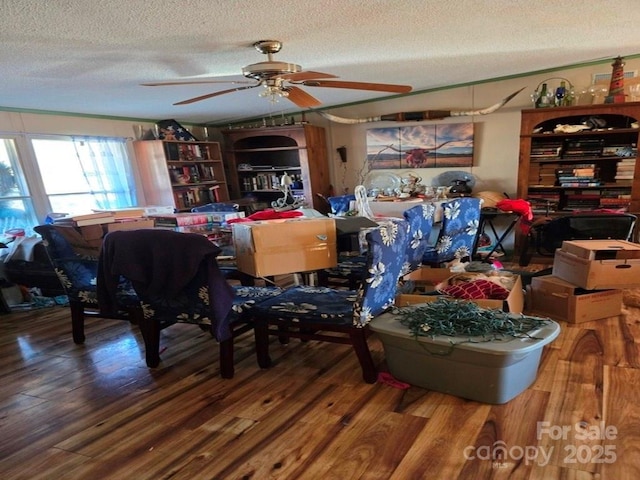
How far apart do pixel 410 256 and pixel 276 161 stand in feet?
11.9

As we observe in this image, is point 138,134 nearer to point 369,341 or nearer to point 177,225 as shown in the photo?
point 177,225

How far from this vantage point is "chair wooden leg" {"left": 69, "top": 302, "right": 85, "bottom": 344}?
2596 mm

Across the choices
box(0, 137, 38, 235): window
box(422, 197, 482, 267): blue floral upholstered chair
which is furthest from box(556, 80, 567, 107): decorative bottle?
box(0, 137, 38, 235): window

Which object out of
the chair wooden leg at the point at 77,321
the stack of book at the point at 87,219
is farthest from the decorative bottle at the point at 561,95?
the chair wooden leg at the point at 77,321

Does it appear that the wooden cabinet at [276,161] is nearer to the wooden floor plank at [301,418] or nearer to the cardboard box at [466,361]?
the wooden floor plank at [301,418]

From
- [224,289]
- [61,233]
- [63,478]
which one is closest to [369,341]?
[224,289]

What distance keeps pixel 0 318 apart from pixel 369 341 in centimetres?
326

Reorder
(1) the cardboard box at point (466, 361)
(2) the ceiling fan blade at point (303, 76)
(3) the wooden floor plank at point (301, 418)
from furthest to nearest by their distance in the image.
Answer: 1. (2) the ceiling fan blade at point (303, 76)
2. (1) the cardboard box at point (466, 361)
3. (3) the wooden floor plank at point (301, 418)

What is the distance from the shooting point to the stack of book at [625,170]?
3.58m

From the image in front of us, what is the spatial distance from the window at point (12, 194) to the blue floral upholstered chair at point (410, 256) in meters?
3.16

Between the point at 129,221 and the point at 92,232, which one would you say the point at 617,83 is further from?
the point at 92,232

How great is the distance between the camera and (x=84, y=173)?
13.7ft

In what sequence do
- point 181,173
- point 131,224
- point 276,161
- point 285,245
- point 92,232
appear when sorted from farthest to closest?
point 276,161, point 181,173, point 131,224, point 92,232, point 285,245

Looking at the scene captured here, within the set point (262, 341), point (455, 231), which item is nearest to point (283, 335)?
point (262, 341)
